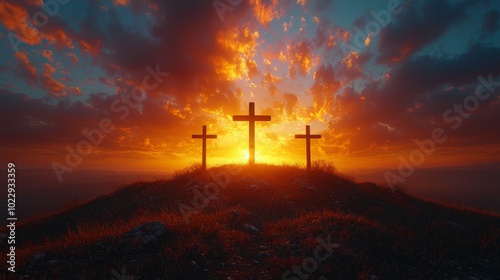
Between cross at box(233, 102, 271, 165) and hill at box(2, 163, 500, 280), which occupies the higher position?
cross at box(233, 102, 271, 165)

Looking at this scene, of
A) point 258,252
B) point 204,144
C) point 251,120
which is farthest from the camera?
point 204,144

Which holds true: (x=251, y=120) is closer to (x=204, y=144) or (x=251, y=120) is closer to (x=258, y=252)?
(x=204, y=144)

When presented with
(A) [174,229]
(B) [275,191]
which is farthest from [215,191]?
(A) [174,229]

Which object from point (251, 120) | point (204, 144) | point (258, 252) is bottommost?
point (258, 252)

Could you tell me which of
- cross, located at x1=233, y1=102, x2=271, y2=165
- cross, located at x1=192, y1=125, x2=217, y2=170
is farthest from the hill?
cross, located at x1=192, y1=125, x2=217, y2=170

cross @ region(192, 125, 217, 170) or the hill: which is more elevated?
cross @ region(192, 125, 217, 170)

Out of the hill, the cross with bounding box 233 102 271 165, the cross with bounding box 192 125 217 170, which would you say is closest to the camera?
the hill

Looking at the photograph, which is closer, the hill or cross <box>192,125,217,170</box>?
the hill

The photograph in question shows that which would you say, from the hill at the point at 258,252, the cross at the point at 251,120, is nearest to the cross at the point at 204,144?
the cross at the point at 251,120

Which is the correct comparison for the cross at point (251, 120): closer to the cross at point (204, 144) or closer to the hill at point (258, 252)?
the cross at point (204, 144)

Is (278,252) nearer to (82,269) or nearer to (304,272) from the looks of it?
(304,272)

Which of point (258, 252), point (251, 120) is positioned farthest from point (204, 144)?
point (258, 252)

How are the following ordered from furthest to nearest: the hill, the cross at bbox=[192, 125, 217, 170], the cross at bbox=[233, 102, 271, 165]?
the cross at bbox=[192, 125, 217, 170]
the cross at bbox=[233, 102, 271, 165]
the hill

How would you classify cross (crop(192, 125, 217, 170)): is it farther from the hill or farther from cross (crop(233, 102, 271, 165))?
the hill
